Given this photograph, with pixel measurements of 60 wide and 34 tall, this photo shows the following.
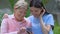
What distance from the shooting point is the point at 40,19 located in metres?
3.60

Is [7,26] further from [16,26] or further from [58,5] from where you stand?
[58,5]

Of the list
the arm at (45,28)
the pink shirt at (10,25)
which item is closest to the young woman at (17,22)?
the pink shirt at (10,25)

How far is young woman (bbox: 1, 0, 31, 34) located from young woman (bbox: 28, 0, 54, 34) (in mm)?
91

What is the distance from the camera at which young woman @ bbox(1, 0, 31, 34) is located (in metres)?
3.51

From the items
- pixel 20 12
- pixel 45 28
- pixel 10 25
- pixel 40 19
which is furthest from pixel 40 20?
pixel 10 25

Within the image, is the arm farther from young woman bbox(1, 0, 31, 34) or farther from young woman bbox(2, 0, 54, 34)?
young woman bbox(1, 0, 31, 34)

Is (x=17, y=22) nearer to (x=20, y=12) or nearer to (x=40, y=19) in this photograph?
(x=20, y=12)

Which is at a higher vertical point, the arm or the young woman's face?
the young woman's face

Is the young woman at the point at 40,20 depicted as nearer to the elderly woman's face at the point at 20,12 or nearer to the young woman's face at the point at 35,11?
the young woman's face at the point at 35,11

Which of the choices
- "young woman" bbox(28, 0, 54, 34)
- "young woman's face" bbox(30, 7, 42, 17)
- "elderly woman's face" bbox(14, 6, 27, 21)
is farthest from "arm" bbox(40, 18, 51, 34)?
"elderly woman's face" bbox(14, 6, 27, 21)

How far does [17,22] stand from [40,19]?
0.30 m

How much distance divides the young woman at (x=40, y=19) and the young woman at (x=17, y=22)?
0.09 metres

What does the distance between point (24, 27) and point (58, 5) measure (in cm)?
755

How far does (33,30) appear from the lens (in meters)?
3.62
